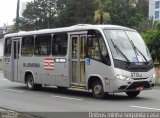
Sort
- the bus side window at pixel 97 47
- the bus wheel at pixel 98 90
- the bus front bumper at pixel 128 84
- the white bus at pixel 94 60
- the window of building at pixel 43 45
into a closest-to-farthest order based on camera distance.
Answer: the bus front bumper at pixel 128 84 < the white bus at pixel 94 60 < the bus side window at pixel 97 47 < the bus wheel at pixel 98 90 < the window of building at pixel 43 45

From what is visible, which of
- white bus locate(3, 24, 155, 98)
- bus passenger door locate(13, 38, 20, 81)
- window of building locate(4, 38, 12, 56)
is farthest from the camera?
window of building locate(4, 38, 12, 56)

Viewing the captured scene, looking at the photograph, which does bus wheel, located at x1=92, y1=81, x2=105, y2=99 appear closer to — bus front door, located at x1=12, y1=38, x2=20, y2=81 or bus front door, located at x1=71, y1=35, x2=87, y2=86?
bus front door, located at x1=71, y1=35, x2=87, y2=86

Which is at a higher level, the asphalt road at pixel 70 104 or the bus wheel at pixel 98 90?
the bus wheel at pixel 98 90

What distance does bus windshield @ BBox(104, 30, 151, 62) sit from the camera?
16594 millimetres

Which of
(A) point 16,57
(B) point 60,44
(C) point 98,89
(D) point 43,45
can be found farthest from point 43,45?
(C) point 98,89

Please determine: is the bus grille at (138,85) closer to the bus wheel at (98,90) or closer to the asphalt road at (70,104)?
the asphalt road at (70,104)

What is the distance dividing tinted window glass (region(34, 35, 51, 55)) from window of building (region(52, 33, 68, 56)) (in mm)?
473

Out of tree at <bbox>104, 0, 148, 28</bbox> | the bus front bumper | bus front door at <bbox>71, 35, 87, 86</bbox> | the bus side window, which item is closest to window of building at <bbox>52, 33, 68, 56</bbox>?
bus front door at <bbox>71, 35, 87, 86</bbox>

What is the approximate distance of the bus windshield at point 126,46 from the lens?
16594mm

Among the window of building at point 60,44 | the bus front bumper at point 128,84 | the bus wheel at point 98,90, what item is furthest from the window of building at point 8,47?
the bus front bumper at point 128,84

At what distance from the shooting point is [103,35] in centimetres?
1692

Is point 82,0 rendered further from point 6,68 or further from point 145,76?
point 145,76

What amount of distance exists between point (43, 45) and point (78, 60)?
10.1ft

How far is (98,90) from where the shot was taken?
1717cm
